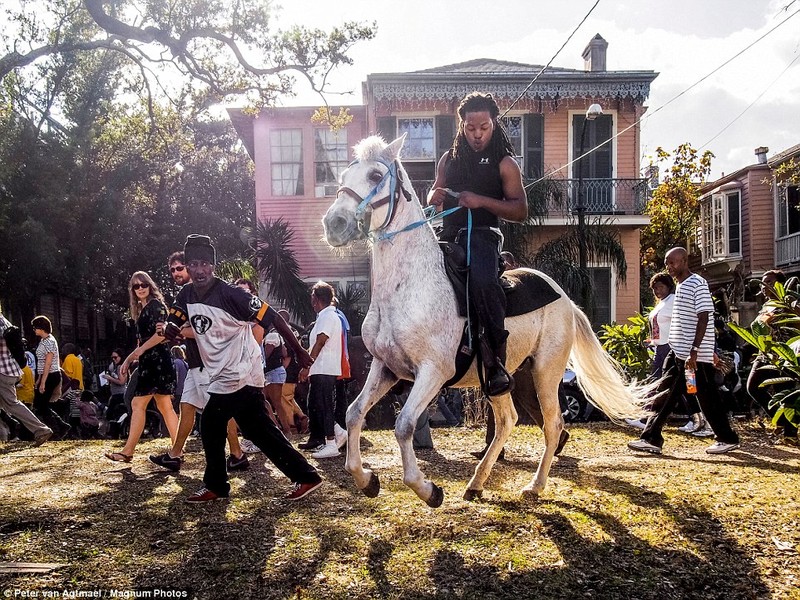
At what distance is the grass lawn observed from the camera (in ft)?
13.4

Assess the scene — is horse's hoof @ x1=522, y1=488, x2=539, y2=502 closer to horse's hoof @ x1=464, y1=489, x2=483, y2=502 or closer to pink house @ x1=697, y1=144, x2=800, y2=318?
horse's hoof @ x1=464, y1=489, x2=483, y2=502

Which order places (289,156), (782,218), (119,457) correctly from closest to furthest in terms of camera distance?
(119,457) < (289,156) < (782,218)

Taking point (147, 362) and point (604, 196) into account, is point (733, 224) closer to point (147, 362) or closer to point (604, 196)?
point (604, 196)

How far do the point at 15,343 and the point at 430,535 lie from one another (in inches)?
295

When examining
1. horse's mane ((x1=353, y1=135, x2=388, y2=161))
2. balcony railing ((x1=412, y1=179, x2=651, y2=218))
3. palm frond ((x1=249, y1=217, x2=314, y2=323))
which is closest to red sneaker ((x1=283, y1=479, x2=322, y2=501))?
horse's mane ((x1=353, y1=135, x2=388, y2=161))

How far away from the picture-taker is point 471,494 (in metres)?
5.98

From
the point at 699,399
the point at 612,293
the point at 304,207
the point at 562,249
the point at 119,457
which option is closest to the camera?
the point at 119,457

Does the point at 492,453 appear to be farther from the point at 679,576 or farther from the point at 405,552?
the point at 679,576

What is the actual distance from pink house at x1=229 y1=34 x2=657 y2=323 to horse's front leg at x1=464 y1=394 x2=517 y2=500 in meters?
14.7

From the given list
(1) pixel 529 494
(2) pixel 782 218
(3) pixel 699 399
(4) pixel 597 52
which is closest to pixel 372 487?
(1) pixel 529 494

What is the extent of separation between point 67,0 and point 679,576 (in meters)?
16.7

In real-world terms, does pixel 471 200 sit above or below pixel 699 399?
above

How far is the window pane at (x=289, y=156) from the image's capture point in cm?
2311

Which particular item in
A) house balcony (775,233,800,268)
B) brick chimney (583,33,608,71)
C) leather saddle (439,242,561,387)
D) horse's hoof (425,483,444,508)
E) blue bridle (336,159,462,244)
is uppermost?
brick chimney (583,33,608,71)
